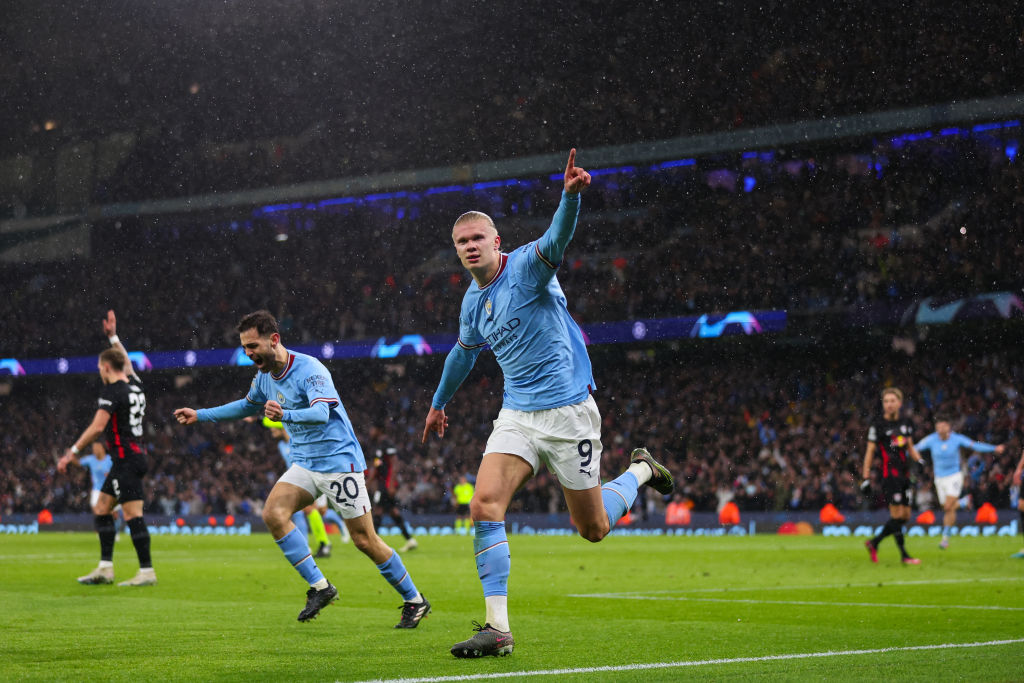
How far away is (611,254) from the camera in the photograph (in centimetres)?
3794

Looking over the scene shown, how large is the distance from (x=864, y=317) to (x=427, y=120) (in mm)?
15170

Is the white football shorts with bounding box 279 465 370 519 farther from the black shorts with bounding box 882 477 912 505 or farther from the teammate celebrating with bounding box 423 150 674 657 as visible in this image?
the black shorts with bounding box 882 477 912 505

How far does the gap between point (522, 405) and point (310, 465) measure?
2.58 m

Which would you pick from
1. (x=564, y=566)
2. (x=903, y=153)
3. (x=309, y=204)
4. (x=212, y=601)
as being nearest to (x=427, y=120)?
(x=309, y=204)

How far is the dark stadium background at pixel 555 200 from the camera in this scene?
30.8 meters

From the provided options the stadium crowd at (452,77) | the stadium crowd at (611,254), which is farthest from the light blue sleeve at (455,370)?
the stadium crowd at (611,254)

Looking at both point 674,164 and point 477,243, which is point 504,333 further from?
point 674,164

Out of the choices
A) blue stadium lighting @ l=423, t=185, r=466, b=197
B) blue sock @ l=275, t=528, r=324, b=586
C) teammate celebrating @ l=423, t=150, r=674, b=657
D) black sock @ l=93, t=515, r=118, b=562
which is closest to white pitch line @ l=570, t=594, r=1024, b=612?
blue sock @ l=275, t=528, r=324, b=586

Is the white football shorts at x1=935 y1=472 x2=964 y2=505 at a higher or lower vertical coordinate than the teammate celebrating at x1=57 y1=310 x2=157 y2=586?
lower

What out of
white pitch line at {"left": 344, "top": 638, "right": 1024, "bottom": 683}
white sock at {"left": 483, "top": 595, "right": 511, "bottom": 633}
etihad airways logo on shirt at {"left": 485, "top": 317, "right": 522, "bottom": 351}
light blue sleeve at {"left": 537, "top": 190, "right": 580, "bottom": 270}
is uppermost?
light blue sleeve at {"left": 537, "top": 190, "right": 580, "bottom": 270}

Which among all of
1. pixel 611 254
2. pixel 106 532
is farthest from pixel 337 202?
pixel 106 532

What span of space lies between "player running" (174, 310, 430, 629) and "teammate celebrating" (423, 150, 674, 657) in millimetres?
1974

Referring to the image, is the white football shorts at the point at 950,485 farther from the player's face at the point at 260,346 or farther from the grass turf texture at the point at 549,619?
the player's face at the point at 260,346

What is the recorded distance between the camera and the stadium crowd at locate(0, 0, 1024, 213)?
31.2m
